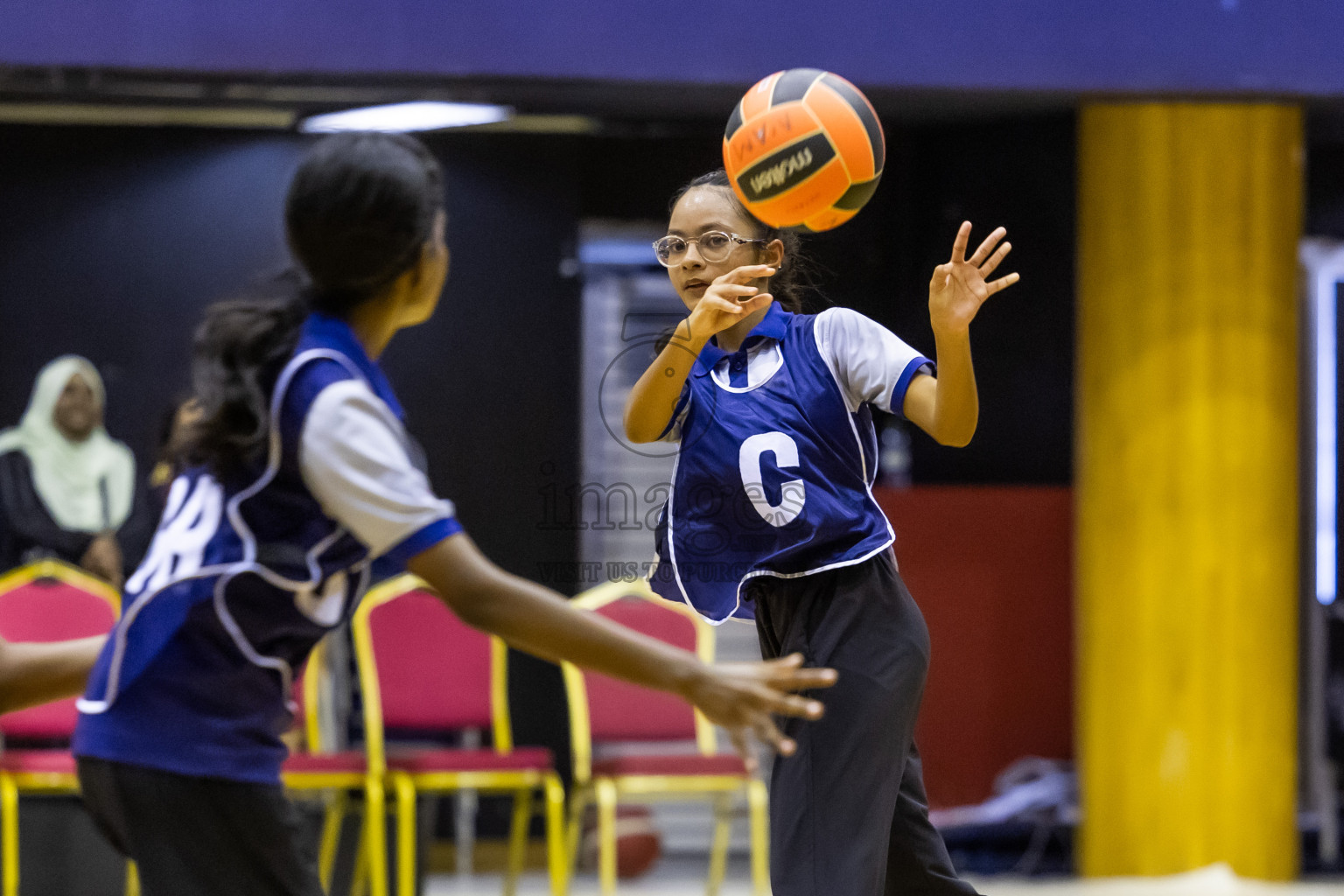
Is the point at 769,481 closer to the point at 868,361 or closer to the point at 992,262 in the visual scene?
the point at 868,361

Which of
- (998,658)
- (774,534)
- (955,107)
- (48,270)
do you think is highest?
(955,107)

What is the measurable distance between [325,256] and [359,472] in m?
0.31

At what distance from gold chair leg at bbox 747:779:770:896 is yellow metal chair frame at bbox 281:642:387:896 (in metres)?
1.06

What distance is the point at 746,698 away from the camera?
1.66 meters

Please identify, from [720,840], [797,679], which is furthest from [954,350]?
[720,840]

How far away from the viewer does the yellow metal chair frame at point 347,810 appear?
13.6 feet

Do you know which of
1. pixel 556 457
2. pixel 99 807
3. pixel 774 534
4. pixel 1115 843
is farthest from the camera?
pixel 556 457

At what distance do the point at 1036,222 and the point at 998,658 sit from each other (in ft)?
5.06

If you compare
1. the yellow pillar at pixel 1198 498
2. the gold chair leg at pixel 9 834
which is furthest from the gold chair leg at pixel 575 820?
the yellow pillar at pixel 1198 498

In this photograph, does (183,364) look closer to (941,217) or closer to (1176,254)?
(941,217)

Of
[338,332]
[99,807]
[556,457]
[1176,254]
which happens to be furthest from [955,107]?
[99,807]

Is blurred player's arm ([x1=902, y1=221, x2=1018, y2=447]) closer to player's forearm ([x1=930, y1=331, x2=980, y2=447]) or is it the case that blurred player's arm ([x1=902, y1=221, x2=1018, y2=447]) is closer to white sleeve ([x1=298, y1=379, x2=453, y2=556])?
player's forearm ([x1=930, y1=331, x2=980, y2=447])

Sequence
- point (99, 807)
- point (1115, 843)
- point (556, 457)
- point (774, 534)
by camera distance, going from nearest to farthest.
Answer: point (99, 807) → point (774, 534) → point (1115, 843) → point (556, 457)

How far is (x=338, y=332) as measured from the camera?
173 cm
